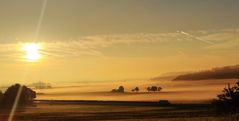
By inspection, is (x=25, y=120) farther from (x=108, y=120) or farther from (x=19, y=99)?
(x=19, y=99)

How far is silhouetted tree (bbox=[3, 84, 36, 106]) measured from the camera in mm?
128000

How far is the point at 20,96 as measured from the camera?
5251 inches

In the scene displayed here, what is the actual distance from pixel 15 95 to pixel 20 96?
2667mm

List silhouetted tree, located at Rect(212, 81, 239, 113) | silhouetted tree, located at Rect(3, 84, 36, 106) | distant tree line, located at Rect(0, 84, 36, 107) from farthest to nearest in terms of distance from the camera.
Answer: silhouetted tree, located at Rect(3, 84, 36, 106)
distant tree line, located at Rect(0, 84, 36, 107)
silhouetted tree, located at Rect(212, 81, 239, 113)

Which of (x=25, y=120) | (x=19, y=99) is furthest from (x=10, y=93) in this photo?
(x=25, y=120)

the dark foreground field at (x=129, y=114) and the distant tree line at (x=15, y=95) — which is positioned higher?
the distant tree line at (x=15, y=95)

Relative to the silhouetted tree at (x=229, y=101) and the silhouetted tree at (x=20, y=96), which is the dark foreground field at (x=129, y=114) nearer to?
the silhouetted tree at (x=229, y=101)

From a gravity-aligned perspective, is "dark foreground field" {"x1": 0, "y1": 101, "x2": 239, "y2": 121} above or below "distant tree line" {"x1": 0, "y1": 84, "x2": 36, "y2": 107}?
below

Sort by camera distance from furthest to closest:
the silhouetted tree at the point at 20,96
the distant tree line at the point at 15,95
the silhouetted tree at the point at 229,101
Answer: the silhouetted tree at the point at 20,96 → the distant tree line at the point at 15,95 → the silhouetted tree at the point at 229,101

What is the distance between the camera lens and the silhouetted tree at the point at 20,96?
5039 inches

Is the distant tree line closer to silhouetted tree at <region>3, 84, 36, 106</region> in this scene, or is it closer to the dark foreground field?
silhouetted tree at <region>3, 84, 36, 106</region>

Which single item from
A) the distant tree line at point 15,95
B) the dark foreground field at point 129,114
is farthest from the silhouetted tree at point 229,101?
the distant tree line at point 15,95

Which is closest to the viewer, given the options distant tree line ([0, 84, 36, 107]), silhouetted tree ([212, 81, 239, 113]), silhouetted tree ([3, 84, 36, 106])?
silhouetted tree ([212, 81, 239, 113])

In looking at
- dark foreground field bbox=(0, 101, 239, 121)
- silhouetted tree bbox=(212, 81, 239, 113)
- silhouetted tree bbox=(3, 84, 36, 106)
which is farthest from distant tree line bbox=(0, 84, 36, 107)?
silhouetted tree bbox=(212, 81, 239, 113)
